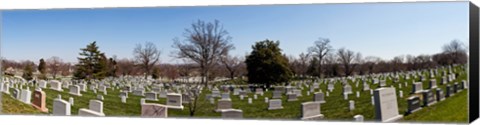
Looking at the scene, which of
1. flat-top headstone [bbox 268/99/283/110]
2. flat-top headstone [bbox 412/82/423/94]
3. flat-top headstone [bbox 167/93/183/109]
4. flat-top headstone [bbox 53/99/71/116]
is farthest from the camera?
flat-top headstone [bbox 53/99/71/116]

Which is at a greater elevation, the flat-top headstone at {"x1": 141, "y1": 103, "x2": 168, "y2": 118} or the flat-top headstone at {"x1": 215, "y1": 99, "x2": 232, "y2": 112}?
the flat-top headstone at {"x1": 215, "y1": 99, "x2": 232, "y2": 112}

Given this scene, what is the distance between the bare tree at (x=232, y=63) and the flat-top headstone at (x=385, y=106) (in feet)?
7.08

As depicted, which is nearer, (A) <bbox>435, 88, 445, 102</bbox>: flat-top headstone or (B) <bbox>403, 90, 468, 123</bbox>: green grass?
(B) <bbox>403, 90, 468, 123</bbox>: green grass

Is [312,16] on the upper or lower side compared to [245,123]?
upper

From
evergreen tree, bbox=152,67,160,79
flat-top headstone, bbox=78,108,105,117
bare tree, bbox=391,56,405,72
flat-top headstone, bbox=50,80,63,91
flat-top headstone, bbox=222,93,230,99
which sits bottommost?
flat-top headstone, bbox=78,108,105,117

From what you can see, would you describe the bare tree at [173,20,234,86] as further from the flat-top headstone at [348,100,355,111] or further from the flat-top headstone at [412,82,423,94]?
the flat-top headstone at [412,82,423,94]

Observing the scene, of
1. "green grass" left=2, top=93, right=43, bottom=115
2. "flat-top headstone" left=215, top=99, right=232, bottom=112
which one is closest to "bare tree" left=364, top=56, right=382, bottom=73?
"flat-top headstone" left=215, top=99, right=232, bottom=112

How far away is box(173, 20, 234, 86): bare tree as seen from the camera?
11172 millimetres

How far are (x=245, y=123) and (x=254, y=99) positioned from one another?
22.3 inches

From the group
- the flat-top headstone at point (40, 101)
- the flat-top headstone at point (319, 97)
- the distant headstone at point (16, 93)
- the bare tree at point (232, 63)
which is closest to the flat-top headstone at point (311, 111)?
the flat-top headstone at point (319, 97)

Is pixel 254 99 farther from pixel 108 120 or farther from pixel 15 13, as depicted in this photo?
pixel 15 13

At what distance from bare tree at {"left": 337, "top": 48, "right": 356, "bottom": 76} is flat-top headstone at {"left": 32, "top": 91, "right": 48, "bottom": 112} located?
5.06 m

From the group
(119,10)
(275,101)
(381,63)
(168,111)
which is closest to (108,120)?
(168,111)

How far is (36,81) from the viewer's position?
12.4 m
